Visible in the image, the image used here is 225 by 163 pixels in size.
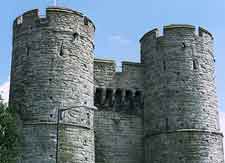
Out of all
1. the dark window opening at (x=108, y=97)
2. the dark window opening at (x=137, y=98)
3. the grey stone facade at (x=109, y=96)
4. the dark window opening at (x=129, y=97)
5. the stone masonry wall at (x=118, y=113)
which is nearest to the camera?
the grey stone facade at (x=109, y=96)

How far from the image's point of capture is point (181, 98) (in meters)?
25.5

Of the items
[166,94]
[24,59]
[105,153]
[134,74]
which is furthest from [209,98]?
[24,59]

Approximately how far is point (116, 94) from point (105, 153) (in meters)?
3.09

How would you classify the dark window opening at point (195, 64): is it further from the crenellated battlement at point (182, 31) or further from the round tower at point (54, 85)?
the round tower at point (54, 85)

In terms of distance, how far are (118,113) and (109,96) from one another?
37.7 inches

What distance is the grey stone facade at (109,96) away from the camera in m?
22.4

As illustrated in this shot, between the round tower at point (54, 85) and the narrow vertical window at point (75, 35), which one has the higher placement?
the narrow vertical window at point (75, 35)

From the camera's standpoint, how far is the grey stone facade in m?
22.4

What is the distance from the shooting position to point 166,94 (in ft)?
84.9

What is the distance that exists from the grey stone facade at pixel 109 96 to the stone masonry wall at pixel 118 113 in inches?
2.0

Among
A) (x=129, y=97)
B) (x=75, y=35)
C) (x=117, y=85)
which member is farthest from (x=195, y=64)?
(x=75, y=35)

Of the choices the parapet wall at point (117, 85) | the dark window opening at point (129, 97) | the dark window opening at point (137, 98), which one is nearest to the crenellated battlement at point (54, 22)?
the parapet wall at point (117, 85)

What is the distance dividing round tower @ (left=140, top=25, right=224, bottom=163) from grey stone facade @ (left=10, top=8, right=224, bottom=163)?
47 mm

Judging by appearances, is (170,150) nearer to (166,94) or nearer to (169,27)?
(166,94)
